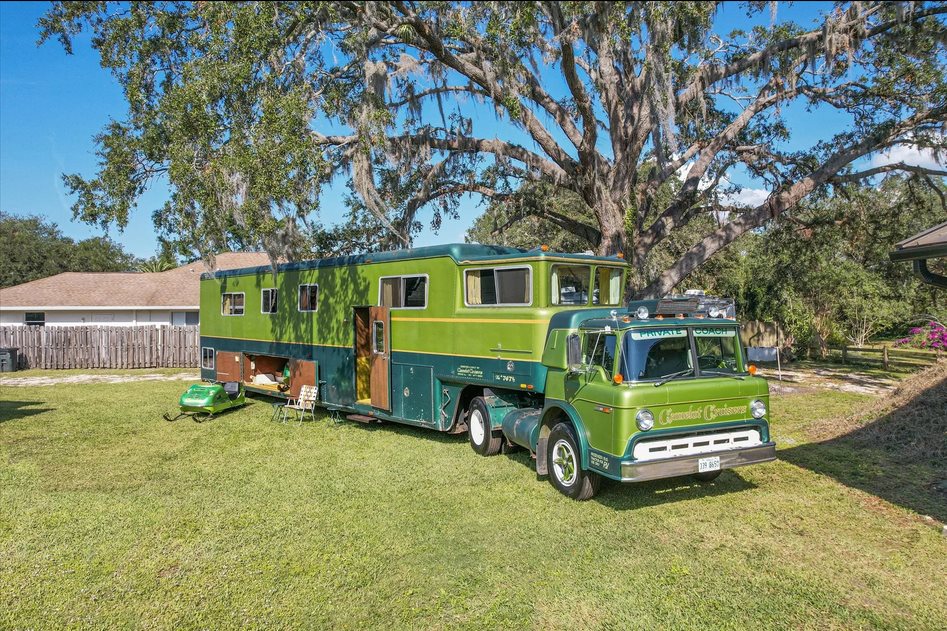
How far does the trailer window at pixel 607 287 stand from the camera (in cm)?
985

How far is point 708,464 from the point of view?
6.87 metres

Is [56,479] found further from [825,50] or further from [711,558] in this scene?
[825,50]

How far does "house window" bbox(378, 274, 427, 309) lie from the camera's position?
428 inches

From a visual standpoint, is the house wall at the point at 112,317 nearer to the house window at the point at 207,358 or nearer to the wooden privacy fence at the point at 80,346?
the wooden privacy fence at the point at 80,346

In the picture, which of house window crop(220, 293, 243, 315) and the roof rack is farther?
house window crop(220, 293, 243, 315)

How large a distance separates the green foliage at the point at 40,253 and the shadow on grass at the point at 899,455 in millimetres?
51836

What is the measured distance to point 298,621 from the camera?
15.6 ft

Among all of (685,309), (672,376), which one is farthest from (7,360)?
(672,376)

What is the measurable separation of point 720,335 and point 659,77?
669 cm

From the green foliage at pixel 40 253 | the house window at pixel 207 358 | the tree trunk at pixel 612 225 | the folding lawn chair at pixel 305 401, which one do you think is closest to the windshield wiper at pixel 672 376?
the tree trunk at pixel 612 225

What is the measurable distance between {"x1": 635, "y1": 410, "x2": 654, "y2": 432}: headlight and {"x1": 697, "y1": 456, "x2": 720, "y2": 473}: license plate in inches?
30.6

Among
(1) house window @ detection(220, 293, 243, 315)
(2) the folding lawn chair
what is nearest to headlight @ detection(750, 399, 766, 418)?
(2) the folding lawn chair

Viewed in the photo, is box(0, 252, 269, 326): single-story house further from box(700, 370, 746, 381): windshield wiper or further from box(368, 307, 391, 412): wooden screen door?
box(700, 370, 746, 381): windshield wiper

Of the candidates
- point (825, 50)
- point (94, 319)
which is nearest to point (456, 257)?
point (825, 50)
